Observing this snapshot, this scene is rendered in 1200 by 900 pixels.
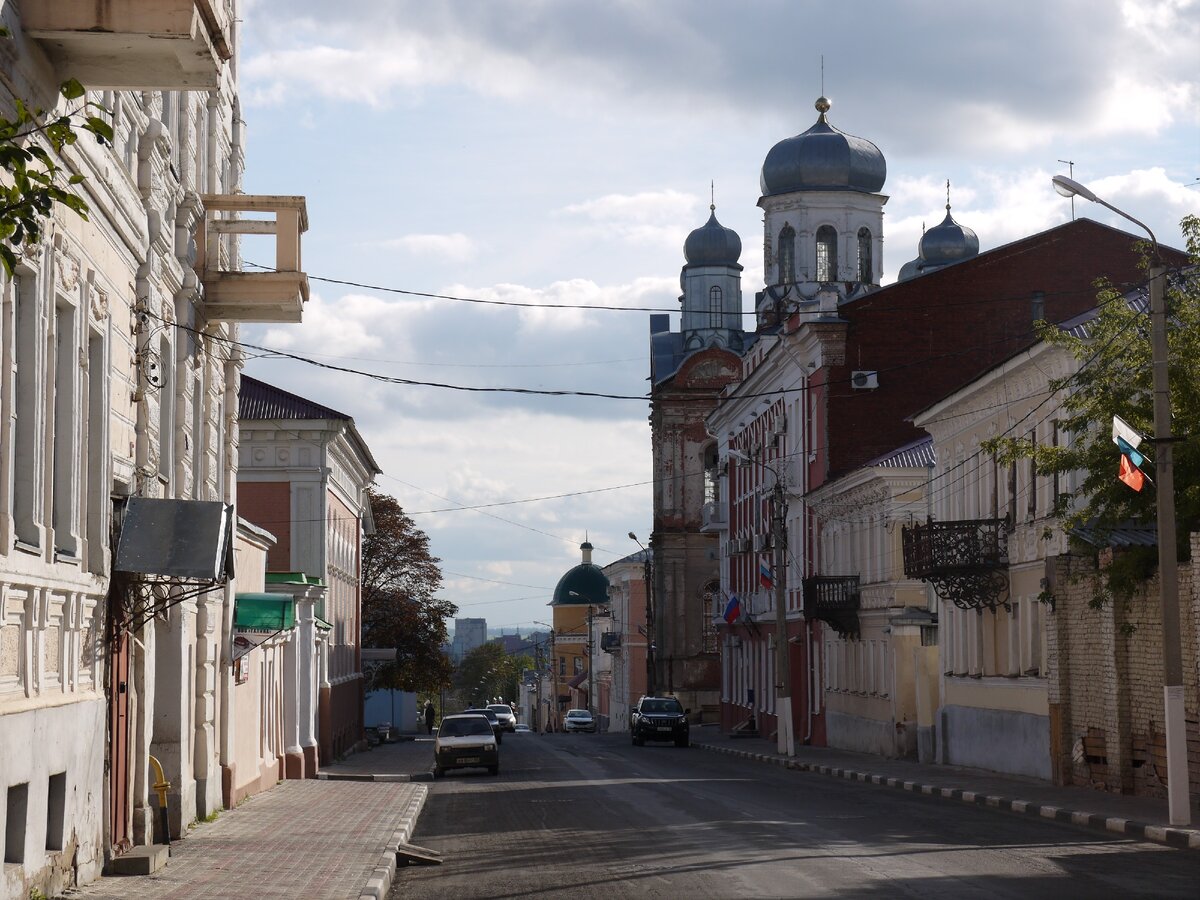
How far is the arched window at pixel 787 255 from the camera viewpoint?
73.0 m

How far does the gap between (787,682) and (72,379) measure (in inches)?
1267

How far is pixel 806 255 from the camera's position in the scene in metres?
72.6

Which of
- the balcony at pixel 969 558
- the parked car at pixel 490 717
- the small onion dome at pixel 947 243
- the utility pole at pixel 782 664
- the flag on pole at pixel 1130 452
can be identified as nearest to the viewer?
the flag on pole at pixel 1130 452

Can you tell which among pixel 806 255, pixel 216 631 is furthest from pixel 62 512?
pixel 806 255

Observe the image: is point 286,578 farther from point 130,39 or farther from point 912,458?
point 130,39

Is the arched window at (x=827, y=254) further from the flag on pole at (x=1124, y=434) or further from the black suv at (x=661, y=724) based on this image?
the flag on pole at (x=1124, y=434)

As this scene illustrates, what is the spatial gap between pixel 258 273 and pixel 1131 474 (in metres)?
10.8

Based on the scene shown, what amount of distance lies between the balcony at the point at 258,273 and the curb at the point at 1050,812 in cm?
1114

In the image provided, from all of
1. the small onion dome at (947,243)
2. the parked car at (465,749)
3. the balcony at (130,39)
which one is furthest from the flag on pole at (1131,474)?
the small onion dome at (947,243)

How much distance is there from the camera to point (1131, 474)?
72.1 ft

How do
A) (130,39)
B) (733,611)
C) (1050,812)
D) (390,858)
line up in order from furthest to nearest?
(733,611) → (1050,812) → (390,858) → (130,39)

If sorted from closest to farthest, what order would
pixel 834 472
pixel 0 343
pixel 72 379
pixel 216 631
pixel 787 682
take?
pixel 0 343
pixel 72 379
pixel 216 631
pixel 787 682
pixel 834 472

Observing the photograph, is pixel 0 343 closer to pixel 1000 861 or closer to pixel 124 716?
pixel 124 716

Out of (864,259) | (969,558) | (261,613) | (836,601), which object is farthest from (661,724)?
(261,613)
